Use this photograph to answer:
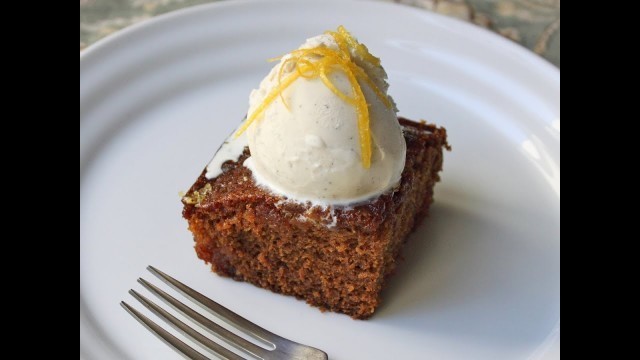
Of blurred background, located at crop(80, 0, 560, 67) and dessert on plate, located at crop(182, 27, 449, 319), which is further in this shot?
blurred background, located at crop(80, 0, 560, 67)

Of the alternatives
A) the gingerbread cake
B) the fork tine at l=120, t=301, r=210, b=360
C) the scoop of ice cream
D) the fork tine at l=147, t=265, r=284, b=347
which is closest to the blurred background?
the gingerbread cake

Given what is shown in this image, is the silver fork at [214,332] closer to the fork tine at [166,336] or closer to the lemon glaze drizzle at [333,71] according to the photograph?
the fork tine at [166,336]

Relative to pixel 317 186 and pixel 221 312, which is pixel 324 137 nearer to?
pixel 317 186

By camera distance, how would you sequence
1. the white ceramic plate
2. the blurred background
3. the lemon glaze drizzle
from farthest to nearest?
the blurred background, the white ceramic plate, the lemon glaze drizzle

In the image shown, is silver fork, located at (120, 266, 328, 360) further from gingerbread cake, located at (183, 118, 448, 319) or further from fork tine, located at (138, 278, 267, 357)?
gingerbread cake, located at (183, 118, 448, 319)

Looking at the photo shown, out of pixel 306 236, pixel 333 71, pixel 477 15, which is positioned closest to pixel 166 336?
pixel 306 236

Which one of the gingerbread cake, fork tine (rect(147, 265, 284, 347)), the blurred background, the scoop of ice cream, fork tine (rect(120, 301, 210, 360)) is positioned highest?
the blurred background

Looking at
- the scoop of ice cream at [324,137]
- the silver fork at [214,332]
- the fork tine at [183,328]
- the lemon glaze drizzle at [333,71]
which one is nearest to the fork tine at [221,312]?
the silver fork at [214,332]

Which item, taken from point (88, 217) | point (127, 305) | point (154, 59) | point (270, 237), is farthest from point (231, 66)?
point (127, 305)
